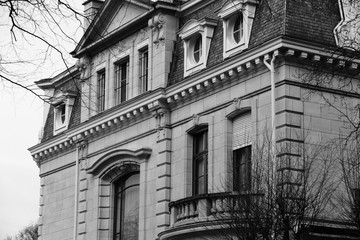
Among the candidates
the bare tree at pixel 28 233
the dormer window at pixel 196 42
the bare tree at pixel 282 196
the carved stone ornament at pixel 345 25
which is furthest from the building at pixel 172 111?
the bare tree at pixel 28 233

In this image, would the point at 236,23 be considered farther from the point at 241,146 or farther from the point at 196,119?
the point at 241,146

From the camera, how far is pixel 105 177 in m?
42.8

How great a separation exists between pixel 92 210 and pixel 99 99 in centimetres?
466

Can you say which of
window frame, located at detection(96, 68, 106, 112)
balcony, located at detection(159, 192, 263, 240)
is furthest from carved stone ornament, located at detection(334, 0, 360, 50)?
window frame, located at detection(96, 68, 106, 112)

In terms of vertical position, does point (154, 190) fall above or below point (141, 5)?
below

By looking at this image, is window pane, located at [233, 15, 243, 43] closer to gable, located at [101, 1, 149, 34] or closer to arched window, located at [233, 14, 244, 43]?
arched window, located at [233, 14, 244, 43]

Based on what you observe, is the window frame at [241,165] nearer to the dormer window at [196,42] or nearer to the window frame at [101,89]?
the dormer window at [196,42]

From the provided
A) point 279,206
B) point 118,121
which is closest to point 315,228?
point 279,206

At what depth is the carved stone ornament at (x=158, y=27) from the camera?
39281mm

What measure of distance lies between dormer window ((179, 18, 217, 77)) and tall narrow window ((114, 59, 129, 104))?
4.50 m

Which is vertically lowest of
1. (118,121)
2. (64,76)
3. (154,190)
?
(154,190)

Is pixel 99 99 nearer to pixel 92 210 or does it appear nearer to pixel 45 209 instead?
pixel 92 210

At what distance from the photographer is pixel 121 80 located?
4231cm

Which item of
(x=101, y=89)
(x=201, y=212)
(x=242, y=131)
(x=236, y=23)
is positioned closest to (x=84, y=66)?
(x=101, y=89)
